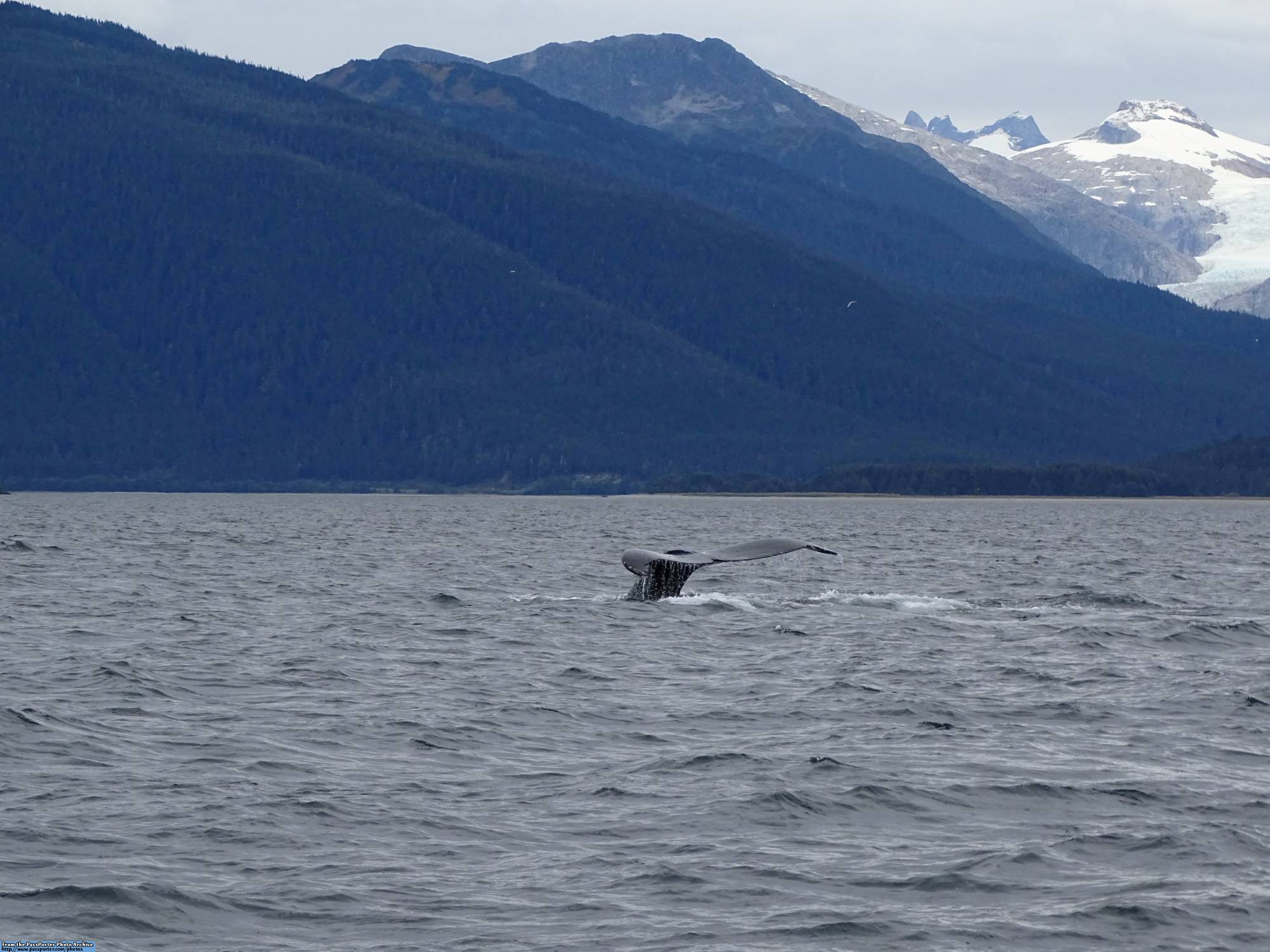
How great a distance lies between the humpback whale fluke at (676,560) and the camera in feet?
138

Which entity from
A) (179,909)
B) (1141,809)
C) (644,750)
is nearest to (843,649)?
(644,750)

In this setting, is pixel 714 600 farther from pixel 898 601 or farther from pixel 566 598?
pixel 898 601

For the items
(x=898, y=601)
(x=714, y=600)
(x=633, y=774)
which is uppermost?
(x=898, y=601)

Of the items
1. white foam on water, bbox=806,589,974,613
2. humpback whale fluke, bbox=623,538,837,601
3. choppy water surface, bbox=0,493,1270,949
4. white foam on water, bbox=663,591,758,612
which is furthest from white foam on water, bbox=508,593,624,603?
white foam on water, bbox=806,589,974,613

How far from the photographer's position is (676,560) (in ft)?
147

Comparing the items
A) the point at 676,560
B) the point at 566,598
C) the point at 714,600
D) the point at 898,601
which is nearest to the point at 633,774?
the point at 676,560

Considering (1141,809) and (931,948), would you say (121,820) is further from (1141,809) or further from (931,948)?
(1141,809)

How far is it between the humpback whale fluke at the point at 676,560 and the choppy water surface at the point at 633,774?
32.0 inches

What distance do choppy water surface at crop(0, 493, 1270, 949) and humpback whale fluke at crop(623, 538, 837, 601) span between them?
0.81 meters

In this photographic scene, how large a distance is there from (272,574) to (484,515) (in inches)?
4200

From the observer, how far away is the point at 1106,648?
41.3 metres

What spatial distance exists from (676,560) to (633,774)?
64.8ft

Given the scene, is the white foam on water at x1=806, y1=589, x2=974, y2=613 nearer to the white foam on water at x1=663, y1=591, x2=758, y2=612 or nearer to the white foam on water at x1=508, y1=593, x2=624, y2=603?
the white foam on water at x1=663, y1=591, x2=758, y2=612

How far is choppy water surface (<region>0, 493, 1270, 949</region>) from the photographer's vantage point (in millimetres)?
18766
